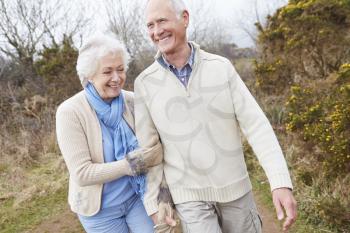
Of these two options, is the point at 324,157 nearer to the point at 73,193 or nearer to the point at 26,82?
the point at 73,193

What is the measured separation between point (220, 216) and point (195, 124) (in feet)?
1.92

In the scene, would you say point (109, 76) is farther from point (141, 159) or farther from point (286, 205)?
point (286, 205)

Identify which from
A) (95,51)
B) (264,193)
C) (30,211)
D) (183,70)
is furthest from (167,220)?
(30,211)

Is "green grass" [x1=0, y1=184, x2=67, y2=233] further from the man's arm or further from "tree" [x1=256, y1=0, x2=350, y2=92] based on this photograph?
"tree" [x1=256, y1=0, x2=350, y2=92]

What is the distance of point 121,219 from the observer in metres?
2.55

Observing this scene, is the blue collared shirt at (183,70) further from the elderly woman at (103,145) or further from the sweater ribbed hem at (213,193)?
the sweater ribbed hem at (213,193)

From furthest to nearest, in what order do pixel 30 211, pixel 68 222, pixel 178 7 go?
pixel 30 211 < pixel 68 222 < pixel 178 7

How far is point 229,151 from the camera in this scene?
2230 mm

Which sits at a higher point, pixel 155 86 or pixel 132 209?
pixel 155 86

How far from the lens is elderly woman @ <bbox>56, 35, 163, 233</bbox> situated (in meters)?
2.26

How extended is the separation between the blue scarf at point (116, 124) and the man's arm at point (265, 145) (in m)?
0.64

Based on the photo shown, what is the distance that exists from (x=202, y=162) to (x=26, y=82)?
1116 cm

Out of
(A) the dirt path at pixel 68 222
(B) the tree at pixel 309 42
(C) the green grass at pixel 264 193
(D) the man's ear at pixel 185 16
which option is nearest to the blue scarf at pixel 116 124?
(D) the man's ear at pixel 185 16

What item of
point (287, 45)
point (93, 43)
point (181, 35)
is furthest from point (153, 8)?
point (287, 45)
